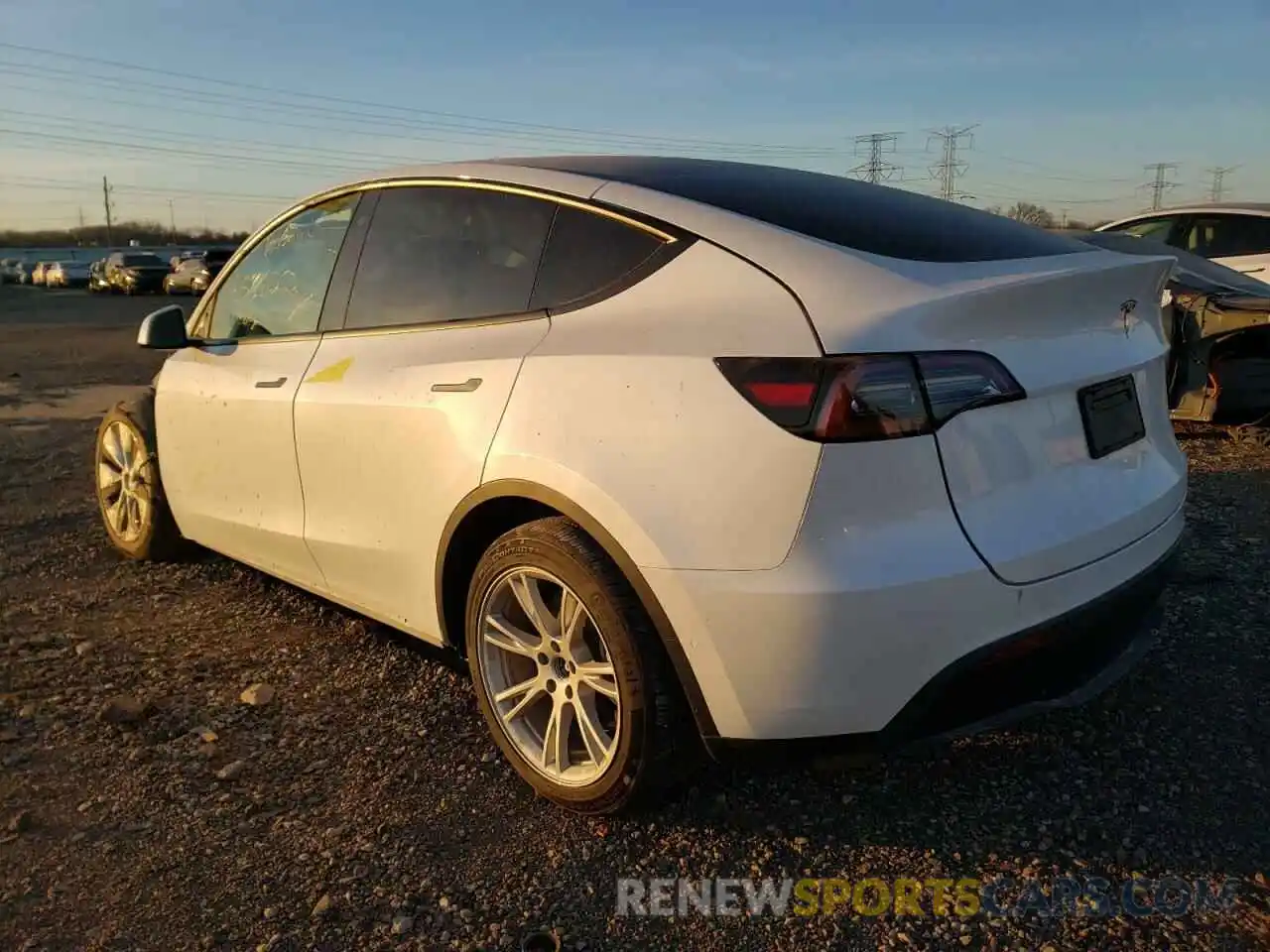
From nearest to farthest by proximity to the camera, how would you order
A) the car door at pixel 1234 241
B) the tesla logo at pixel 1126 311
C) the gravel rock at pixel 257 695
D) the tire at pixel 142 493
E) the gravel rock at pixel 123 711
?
the tesla logo at pixel 1126 311
the gravel rock at pixel 123 711
the gravel rock at pixel 257 695
the tire at pixel 142 493
the car door at pixel 1234 241

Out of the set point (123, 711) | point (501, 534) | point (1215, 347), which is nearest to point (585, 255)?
point (501, 534)

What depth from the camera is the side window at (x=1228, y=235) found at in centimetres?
893

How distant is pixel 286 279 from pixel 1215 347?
19.3ft

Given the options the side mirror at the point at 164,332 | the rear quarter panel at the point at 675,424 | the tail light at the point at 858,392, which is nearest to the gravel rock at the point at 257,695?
the rear quarter panel at the point at 675,424

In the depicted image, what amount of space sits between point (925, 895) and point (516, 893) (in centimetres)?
94

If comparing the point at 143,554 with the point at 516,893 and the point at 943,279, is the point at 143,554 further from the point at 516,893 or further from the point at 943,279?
the point at 943,279

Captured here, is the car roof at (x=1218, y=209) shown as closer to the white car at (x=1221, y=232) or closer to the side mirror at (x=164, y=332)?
the white car at (x=1221, y=232)

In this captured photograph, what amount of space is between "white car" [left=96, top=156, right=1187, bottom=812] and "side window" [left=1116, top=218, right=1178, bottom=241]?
753cm

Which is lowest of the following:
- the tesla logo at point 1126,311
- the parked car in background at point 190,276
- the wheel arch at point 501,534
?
the parked car in background at point 190,276

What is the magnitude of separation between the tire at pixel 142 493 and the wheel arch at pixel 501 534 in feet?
7.14

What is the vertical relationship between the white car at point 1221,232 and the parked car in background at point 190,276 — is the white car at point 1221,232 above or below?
above

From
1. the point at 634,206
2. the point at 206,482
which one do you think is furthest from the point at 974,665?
the point at 206,482

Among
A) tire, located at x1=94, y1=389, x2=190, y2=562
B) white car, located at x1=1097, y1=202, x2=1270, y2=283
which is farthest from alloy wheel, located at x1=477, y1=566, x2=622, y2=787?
white car, located at x1=1097, y1=202, x2=1270, y2=283

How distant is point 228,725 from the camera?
315cm
